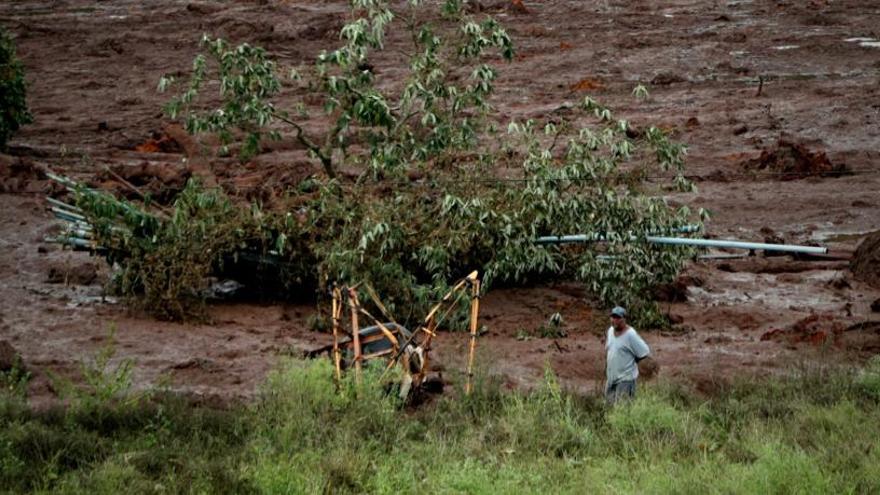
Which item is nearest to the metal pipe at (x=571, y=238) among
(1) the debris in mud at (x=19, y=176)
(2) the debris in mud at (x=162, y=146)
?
(1) the debris in mud at (x=19, y=176)

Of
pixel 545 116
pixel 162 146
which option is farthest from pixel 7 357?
pixel 545 116

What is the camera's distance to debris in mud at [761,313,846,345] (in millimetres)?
13344

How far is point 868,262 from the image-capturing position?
15461 millimetres

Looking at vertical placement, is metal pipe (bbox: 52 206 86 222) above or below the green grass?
above

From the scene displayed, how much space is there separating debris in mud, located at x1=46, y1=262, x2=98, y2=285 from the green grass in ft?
13.7

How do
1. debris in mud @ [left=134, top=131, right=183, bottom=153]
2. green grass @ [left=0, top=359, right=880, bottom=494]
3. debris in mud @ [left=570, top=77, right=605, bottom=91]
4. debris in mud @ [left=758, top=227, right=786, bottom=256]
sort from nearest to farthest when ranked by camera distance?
green grass @ [left=0, top=359, right=880, bottom=494]
debris in mud @ [left=758, top=227, right=786, bottom=256]
debris in mud @ [left=134, top=131, right=183, bottom=153]
debris in mud @ [left=570, top=77, right=605, bottom=91]

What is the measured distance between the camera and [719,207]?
18734mm

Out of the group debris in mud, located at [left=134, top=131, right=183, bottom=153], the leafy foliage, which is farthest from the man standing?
the leafy foliage

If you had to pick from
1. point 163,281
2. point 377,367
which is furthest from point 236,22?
point 377,367

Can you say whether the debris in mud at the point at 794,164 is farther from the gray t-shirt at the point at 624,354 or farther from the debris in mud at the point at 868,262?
the gray t-shirt at the point at 624,354

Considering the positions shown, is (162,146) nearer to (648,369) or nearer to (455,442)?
(648,369)

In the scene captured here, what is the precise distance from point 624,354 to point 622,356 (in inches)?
1.5

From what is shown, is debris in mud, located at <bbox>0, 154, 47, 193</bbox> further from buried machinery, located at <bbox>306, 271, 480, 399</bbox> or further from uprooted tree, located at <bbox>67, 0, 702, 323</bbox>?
buried machinery, located at <bbox>306, 271, 480, 399</bbox>

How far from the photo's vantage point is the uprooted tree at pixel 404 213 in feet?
44.8
